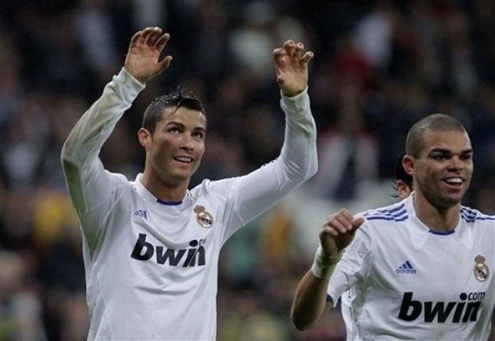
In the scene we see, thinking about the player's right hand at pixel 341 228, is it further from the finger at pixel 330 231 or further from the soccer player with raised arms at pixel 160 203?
the soccer player with raised arms at pixel 160 203

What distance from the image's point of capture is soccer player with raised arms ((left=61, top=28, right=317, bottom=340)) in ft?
24.8

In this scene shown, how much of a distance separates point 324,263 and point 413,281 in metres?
0.63

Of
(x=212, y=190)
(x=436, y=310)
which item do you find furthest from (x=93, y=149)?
(x=436, y=310)

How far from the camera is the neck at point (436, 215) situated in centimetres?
809

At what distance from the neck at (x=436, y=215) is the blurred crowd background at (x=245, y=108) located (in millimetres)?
5174

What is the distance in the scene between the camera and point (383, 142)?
15.5 metres

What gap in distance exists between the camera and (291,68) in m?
7.87

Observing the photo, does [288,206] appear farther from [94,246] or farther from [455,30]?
[94,246]

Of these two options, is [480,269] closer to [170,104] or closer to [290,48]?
[290,48]

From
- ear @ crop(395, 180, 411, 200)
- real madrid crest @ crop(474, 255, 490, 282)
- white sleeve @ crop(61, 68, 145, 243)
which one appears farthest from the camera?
ear @ crop(395, 180, 411, 200)

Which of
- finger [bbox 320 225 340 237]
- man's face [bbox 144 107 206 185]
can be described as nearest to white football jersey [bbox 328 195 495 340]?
finger [bbox 320 225 340 237]

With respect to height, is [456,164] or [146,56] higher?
[146,56]

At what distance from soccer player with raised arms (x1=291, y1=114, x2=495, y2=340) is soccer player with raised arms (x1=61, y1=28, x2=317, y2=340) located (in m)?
0.51

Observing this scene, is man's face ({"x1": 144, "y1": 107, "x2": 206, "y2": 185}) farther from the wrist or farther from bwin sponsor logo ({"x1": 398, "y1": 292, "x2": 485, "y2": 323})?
bwin sponsor logo ({"x1": 398, "y1": 292, "x2": 485, "y2": 323})
